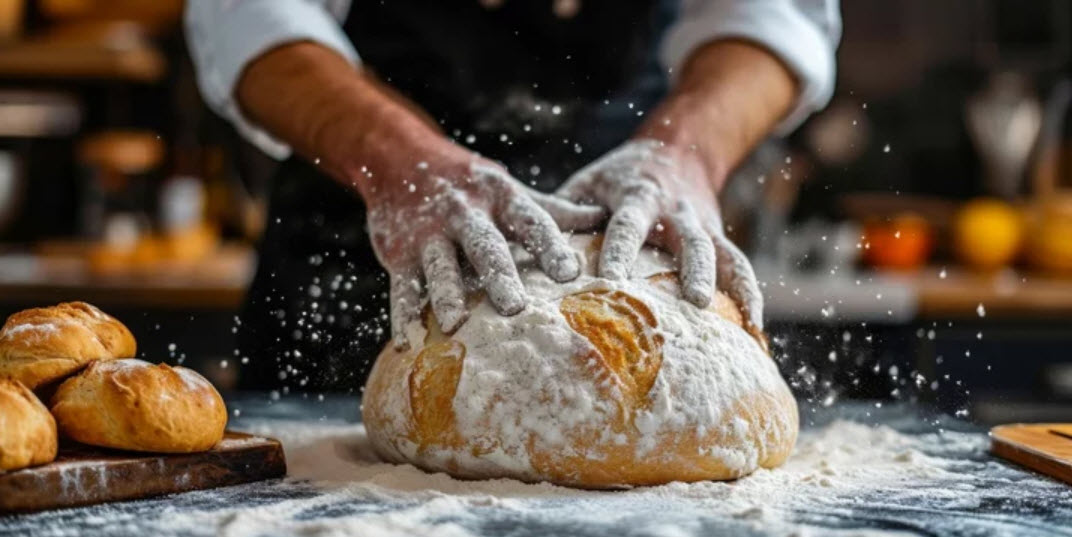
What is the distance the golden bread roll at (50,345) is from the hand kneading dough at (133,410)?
27 millimetres

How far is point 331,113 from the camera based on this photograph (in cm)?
143

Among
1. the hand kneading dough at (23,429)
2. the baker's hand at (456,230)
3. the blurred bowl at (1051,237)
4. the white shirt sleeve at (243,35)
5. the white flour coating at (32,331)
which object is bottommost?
the hand kneading dough at (23,429)

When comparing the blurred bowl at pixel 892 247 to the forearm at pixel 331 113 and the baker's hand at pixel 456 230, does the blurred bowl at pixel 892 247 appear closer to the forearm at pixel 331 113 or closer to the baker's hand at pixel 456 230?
the forearm at pixel 331 113

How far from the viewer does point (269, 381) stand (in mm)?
1714

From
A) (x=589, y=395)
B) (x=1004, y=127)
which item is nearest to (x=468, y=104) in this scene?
(x=589, y=395)

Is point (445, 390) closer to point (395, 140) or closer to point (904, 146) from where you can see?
point (395, 140)

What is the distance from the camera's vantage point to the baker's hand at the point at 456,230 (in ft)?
3.68

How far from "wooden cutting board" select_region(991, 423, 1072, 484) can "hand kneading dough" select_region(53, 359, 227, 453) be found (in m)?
0.78

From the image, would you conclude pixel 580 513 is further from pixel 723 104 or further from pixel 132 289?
pixel 132 289

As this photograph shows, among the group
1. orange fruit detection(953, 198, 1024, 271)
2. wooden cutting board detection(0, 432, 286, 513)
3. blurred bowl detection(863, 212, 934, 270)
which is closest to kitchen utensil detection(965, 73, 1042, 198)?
orange fruit detection(953, 198, 1024, 271)

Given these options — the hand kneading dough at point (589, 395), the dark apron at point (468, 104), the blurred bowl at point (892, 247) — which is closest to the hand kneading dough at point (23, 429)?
the hand kneading dough at point (589, 395)

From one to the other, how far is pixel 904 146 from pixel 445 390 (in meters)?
3.09

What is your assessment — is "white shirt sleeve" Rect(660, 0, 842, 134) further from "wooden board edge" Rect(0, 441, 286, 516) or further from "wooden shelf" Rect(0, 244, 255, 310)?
"wooden shelf" Rect(0, 244, 255, 310)

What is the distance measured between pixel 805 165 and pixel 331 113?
2568 mm
